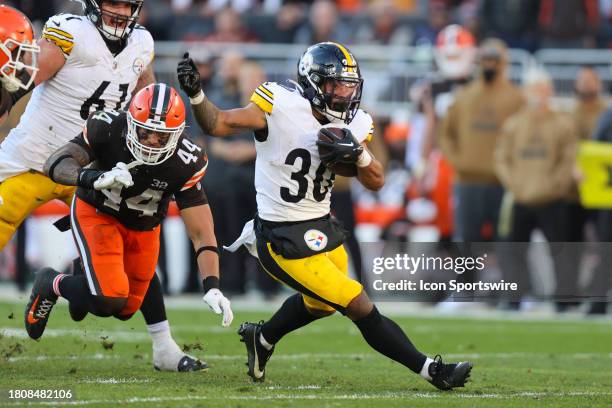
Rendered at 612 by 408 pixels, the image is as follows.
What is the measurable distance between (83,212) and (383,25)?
8.79 metres

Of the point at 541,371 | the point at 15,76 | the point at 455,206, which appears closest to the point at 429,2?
the point at 455,206

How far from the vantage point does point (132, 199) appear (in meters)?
7.04

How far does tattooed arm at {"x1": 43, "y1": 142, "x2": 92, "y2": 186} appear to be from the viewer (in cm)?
666

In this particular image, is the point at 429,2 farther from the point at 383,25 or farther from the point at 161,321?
the point at 161,321

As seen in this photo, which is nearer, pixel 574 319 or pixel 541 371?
pixel 541 371

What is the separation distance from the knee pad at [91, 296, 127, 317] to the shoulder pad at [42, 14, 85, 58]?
1.50 m

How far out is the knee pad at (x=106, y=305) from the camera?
275 inches

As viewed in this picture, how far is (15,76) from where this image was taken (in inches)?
256

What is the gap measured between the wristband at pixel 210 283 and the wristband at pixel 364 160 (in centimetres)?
97

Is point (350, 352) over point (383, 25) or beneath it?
beneath

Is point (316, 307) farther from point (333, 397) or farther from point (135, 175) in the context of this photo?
point (135, 175)

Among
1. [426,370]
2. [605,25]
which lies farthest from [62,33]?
[605,25]

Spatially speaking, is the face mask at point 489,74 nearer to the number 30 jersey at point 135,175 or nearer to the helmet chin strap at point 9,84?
the number 30 jersey at point 135,175

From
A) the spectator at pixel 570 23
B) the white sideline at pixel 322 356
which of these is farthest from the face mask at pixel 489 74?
the white sideline at pixel 322 356
